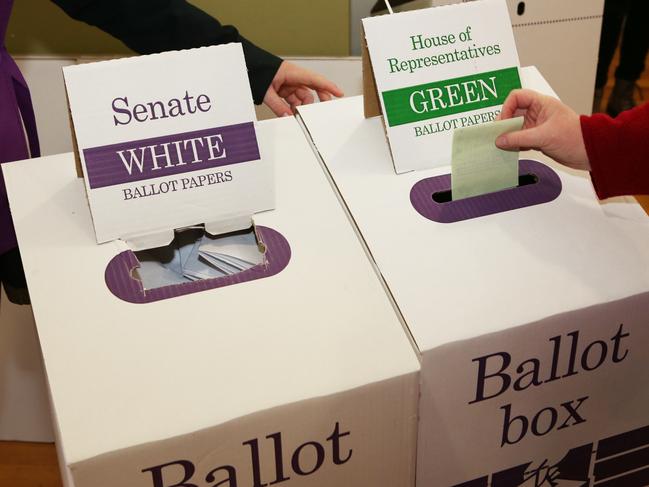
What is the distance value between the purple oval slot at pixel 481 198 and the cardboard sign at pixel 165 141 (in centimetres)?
18

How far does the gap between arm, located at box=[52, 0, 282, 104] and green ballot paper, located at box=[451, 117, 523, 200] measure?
0.39 metres

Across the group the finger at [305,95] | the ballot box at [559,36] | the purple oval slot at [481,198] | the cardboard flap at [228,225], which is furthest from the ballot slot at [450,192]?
the ballot box at [559,36]

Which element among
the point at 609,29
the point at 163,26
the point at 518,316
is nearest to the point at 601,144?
the point at 518,316

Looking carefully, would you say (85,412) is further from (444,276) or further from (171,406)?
(444,276)

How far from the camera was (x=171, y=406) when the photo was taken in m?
0.65

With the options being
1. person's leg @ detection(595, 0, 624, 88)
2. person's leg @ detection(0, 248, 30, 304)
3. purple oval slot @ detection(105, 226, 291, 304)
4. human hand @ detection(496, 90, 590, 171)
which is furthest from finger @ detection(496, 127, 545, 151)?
person's leg @ detection(595, 0, 624, 88)

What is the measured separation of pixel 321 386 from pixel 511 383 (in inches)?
8.1

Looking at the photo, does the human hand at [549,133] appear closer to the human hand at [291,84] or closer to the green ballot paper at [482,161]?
the green ballot paper at [482,161]

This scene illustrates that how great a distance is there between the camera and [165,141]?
812mm

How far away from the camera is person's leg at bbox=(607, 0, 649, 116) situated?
96.5 inches

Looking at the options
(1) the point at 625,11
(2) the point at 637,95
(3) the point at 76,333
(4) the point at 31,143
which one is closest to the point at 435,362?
(3) the point at 76,333

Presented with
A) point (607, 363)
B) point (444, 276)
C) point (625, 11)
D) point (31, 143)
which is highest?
point (625, 11)

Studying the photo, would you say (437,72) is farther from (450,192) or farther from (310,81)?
(310,81)

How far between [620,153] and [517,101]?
0.42 feet
